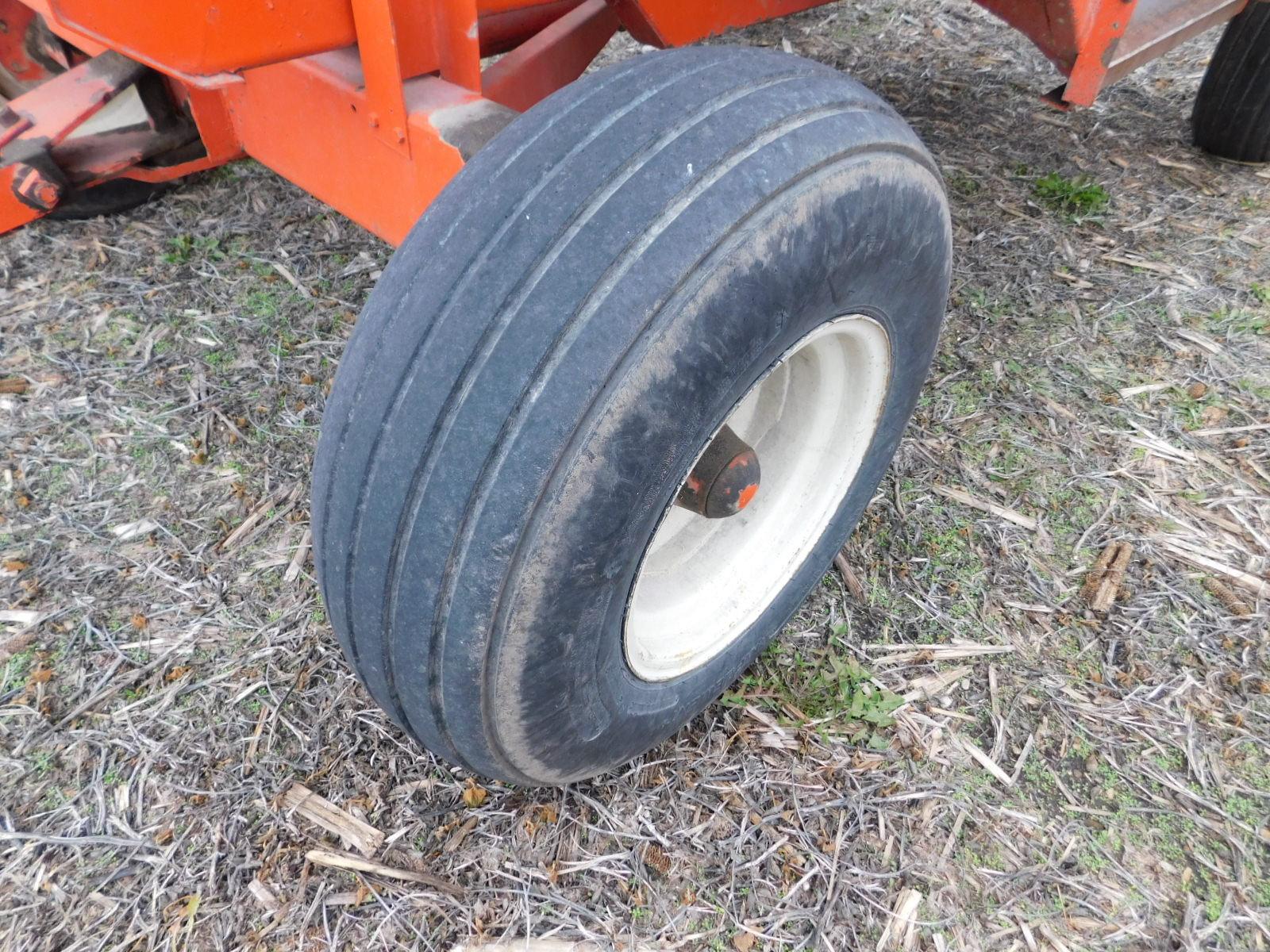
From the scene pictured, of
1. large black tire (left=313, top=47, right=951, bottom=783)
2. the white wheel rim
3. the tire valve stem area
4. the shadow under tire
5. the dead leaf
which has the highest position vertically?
large black tire (left=313, top=47, right=951, bottom=783)

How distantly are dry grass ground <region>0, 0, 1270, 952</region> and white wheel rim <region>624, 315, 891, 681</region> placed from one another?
0.78ft

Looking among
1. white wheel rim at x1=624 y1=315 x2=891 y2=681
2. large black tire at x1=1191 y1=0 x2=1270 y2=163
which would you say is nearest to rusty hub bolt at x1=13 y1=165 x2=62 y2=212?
white wheel rim at x1=624 y1=315 x2=891 y2=681

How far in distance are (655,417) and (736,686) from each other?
0.92 m

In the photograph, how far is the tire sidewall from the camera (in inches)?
43.3

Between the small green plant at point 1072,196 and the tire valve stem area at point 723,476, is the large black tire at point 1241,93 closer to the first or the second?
the small green plant at point 1072,196

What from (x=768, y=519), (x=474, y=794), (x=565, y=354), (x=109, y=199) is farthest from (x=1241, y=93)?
(x=109, y=199)

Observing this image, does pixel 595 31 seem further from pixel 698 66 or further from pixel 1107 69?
pixel 1107 69

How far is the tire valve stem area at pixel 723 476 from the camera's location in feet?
5.00

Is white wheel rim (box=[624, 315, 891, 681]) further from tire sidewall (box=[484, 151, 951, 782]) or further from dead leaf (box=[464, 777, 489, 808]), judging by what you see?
dead leaf (box=[464, 777, 489, 808])

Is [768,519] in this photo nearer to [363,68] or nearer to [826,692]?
[826,692]

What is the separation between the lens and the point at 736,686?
1.85m

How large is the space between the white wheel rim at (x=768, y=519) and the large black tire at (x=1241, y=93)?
9.44 feet

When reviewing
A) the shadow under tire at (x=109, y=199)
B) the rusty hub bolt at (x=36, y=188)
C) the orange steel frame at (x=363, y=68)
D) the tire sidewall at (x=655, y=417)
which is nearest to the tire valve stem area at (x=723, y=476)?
the tire sidewall at (x=655, y=417)

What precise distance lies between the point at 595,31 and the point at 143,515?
1.64 m
